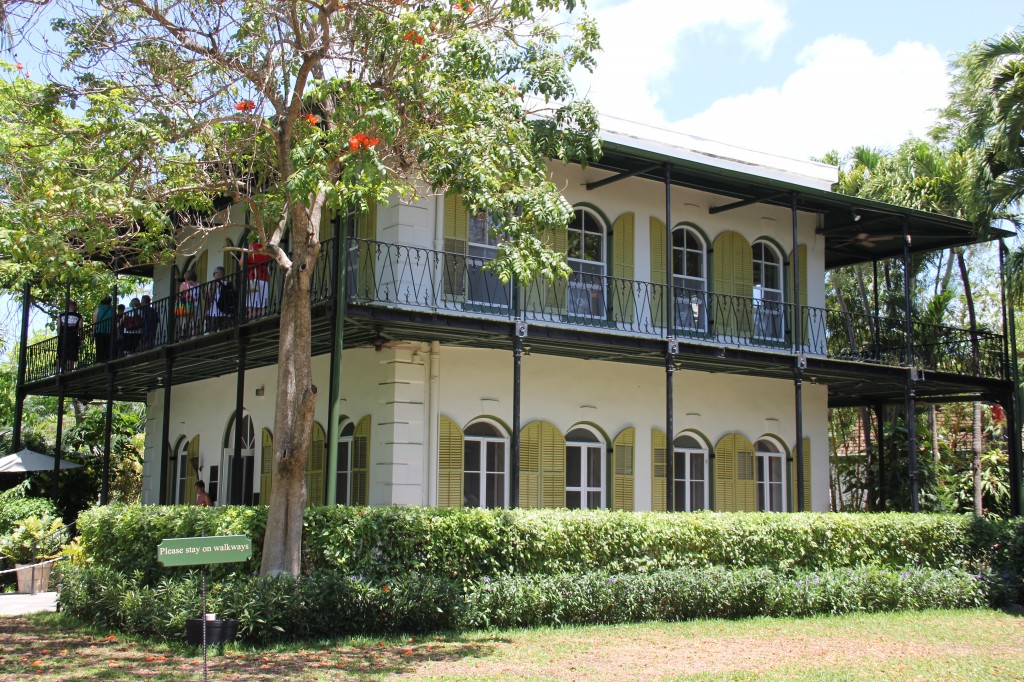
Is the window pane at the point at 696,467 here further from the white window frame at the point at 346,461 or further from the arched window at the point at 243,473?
the arched window at the point at 243,473

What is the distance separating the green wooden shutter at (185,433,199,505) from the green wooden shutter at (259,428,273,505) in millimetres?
2978

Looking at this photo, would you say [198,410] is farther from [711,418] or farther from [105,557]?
[711,418]

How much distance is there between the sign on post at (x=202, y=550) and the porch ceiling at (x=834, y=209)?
7964 mm

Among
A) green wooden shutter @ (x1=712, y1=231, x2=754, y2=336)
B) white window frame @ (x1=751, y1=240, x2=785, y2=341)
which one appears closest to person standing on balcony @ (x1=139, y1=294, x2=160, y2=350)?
green wooden shutter @ (x1=712, y1=231, x2=754, y2=336)

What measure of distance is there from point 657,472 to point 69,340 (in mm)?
11591

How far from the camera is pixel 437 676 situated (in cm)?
866

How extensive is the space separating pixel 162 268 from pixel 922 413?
18.8 meters

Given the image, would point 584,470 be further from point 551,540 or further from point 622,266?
point 551,540

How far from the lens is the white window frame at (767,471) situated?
18.5 metres

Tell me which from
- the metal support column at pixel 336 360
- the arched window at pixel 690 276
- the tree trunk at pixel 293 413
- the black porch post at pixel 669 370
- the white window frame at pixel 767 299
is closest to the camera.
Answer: the tree trunk at pixel 293 413

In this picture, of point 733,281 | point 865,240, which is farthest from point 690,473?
point 865,240

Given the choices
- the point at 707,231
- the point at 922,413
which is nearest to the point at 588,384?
the point at 707,231

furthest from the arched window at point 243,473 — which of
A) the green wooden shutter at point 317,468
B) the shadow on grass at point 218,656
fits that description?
the shadow on grass at point 218,656

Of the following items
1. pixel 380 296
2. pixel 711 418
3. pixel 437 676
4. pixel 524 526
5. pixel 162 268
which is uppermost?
pixel 162 268
